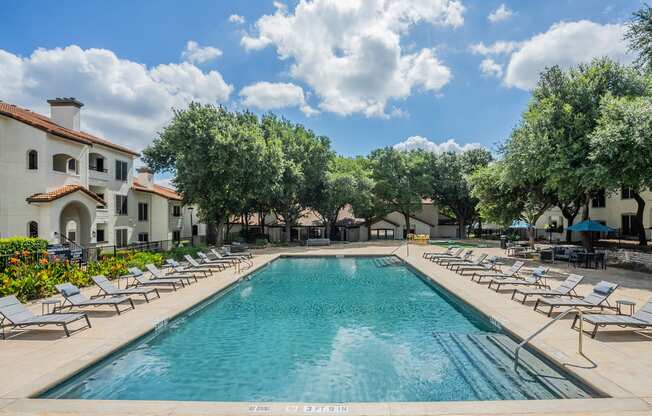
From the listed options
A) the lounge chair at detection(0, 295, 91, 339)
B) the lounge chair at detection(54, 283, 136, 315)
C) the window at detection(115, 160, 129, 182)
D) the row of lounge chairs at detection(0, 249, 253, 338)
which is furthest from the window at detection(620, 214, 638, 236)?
the window at detection(115, 160, 129, 182)

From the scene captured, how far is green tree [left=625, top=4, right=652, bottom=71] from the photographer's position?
18641 mm

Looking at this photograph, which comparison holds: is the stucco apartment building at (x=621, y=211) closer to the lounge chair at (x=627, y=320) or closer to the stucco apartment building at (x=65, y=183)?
the lounge chair at (x=627, y=320)

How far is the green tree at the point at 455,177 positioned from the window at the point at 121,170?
37313 mm

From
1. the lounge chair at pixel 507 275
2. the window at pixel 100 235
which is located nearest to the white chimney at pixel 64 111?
the window at pixel 100 235

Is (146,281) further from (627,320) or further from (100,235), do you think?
(100,235)

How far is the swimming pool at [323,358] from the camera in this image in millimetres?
6410

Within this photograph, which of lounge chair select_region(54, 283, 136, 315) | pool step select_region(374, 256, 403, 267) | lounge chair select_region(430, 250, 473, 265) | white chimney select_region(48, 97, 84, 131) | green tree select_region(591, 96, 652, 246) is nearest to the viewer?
lounge chair select_region(54, 283, 136, 315)

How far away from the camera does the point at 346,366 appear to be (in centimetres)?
771

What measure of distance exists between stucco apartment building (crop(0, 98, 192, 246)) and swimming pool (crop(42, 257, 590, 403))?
14403 millimetres

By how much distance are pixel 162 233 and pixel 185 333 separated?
1177 inches

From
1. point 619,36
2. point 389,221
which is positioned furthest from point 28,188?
point 389,221

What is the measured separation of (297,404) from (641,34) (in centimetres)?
2512

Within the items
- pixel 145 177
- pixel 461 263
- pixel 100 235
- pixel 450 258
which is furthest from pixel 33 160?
pixel 450 258

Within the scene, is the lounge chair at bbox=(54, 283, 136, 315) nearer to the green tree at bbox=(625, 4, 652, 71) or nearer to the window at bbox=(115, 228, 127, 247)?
the window at bbox=(115, 228, 127, 247)
